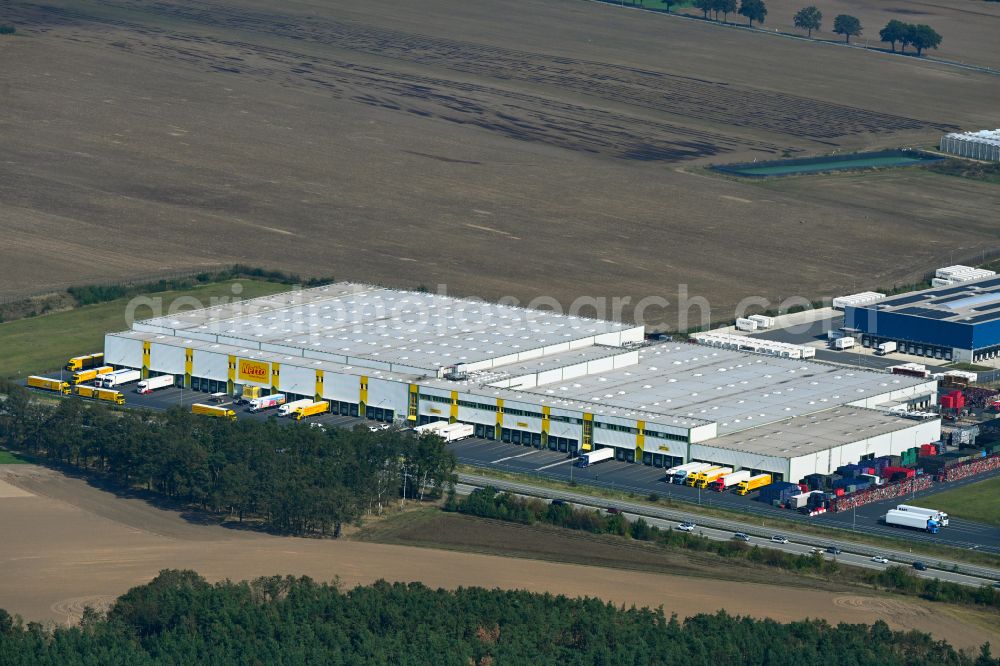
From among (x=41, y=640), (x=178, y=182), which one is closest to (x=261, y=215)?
(x=178, y=182)

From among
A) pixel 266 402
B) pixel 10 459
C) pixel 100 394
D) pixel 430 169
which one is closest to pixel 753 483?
pixel 266 402

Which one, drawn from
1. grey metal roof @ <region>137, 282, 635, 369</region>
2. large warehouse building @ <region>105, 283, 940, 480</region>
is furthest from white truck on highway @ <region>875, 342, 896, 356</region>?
grey metal roof @ <region>137, 282, 635, 369</region>

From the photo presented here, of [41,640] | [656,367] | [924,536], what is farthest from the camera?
[656,367]

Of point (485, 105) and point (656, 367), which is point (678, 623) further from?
point (485, 105)

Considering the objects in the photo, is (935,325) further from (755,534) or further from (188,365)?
(188,365)

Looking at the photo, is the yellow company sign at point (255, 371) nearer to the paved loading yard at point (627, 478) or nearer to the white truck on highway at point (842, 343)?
the paved loading yard at point (627, 478)
